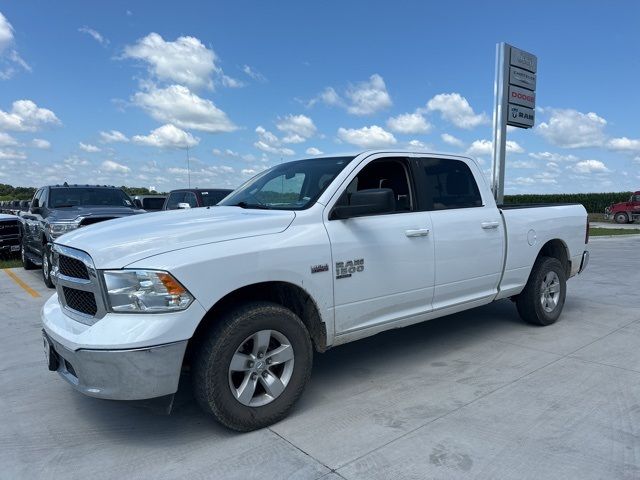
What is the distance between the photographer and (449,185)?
4.82 m

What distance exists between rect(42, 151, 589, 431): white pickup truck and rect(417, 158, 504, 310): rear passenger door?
15 mm

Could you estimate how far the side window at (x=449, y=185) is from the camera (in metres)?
4.60

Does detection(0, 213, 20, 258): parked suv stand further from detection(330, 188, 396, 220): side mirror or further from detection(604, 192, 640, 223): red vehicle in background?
detection(604, 192, 640, 223): red vehicle in background

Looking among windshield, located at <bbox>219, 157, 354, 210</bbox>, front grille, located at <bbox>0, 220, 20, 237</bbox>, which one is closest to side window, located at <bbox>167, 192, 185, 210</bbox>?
front grille, located at <bbox>0, 220, 20, 237</bbox>

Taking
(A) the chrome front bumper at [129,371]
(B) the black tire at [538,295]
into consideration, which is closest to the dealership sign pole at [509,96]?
(B) the black tire at [538,295]

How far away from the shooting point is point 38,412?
12.1 ft

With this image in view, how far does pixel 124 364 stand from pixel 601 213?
163ft

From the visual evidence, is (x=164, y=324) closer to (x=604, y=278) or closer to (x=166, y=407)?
(x=166, y=407)

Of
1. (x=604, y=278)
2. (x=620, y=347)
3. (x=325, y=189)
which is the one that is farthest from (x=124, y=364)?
(x=604, y=278)

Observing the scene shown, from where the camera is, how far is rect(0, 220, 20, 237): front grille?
41.5 ft

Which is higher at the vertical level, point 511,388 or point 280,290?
point 280,290

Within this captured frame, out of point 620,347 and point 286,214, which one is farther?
point 620,347

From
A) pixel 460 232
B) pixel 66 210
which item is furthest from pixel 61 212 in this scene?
pixel 460 232

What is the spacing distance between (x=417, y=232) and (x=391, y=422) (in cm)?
155
